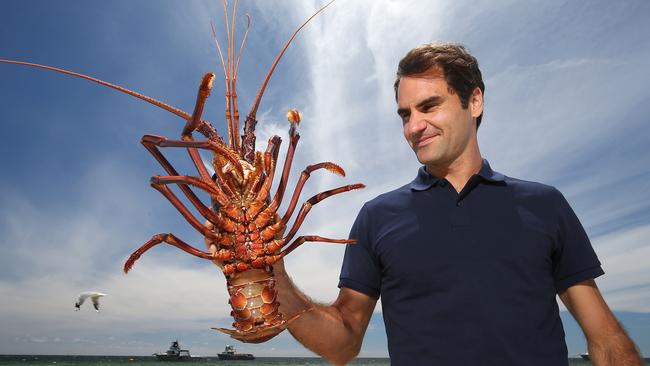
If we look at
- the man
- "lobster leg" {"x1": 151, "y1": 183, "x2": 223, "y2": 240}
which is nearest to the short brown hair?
the man

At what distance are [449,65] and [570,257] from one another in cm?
148

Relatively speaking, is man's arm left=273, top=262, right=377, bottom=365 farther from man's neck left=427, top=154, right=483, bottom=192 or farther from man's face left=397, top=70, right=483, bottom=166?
man's face left=397, top=70, right=483, bottom=166

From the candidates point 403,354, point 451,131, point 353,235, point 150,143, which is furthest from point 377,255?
point 150,143

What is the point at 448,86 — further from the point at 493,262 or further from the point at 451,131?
the point at 493,262

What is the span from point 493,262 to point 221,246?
5.26 ft

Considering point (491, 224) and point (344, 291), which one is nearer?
point (491, 224)

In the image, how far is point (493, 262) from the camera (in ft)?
10.5

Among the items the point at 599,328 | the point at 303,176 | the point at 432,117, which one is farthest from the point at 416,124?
the point at 599,328

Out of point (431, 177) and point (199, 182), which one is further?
point (431, 177)

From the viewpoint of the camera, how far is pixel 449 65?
3605mm

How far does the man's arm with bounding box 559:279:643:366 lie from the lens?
3.39 m

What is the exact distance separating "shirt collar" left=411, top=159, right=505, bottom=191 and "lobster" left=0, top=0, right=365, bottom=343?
65 centimetres

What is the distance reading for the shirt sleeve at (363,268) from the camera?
3631 mm

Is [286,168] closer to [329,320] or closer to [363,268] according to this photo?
[363,268]
